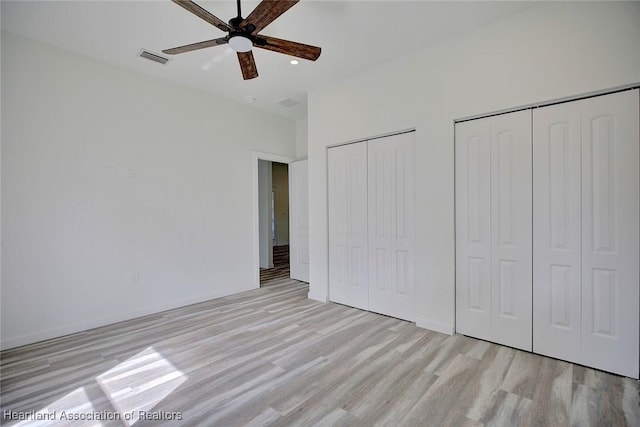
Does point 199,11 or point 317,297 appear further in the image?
point 317,297

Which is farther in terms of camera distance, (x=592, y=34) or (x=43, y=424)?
(x=592, y=34)

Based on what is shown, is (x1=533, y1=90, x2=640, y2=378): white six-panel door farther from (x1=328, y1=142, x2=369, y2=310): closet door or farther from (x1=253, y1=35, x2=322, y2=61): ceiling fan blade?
(x1=253, y1=35, x2=322, y2=61): ceiling fan blade

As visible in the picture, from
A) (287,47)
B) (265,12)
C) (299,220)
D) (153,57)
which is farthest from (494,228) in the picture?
(153,57)

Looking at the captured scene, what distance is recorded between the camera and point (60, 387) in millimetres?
2230

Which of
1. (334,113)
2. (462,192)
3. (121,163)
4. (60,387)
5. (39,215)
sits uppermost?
(334,113)

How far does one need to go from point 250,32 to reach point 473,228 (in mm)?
2619

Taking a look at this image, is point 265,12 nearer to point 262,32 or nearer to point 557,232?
point 262,32

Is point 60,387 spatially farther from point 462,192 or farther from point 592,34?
point 592,34

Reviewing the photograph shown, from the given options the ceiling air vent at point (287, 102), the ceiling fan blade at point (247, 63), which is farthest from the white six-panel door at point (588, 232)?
the ceiling air vent at point (287, 102)

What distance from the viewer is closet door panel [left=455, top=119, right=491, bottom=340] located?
287cm

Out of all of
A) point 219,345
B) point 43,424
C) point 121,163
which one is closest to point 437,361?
point 219,345

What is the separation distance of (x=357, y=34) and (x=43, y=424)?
3.86m

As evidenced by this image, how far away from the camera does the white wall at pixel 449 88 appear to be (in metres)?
2.29

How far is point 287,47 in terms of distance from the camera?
240 centimetres
